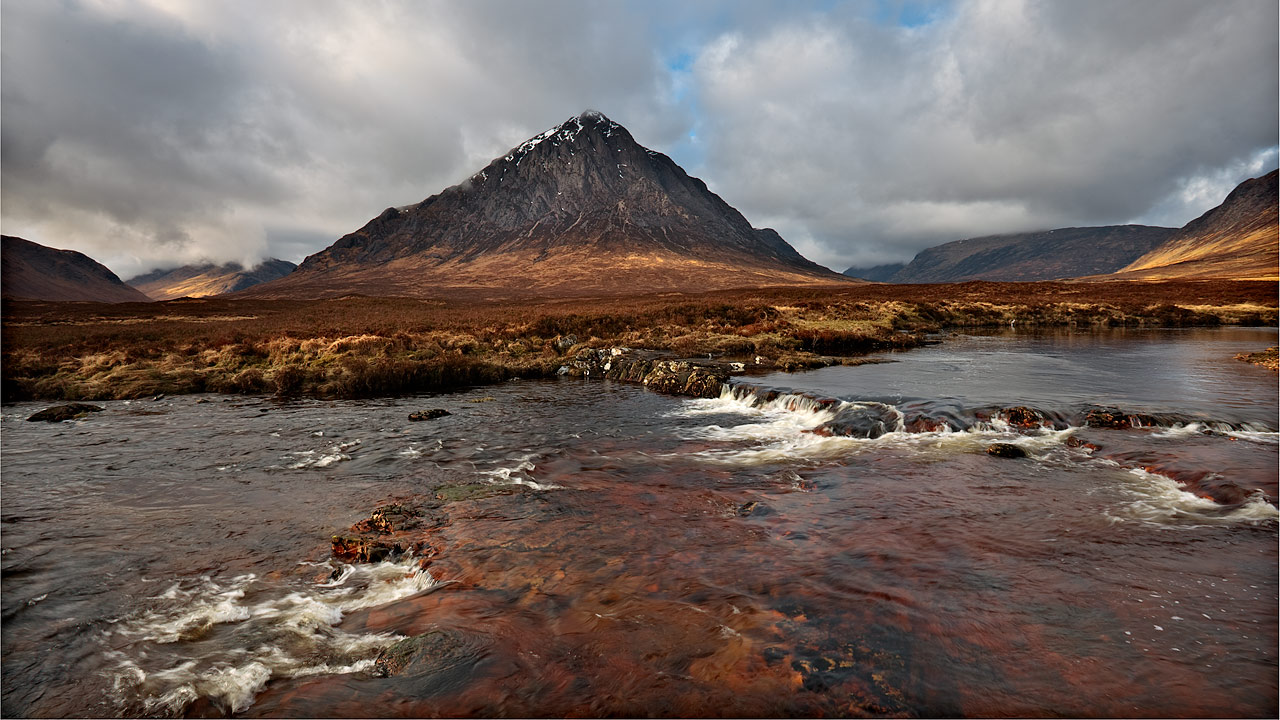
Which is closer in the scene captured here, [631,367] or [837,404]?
[837,404]

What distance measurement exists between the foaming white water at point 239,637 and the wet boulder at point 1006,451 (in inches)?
508

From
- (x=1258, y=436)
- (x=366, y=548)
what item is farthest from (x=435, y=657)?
(x=1258, y=436)

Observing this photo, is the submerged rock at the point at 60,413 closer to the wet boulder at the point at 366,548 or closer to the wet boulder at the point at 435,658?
the wet boulder at the point at 366,548

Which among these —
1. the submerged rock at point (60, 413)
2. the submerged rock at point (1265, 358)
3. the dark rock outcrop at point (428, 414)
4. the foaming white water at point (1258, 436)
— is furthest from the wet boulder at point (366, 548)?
the submerged rock at point (1265, 358)

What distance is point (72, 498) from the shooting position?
1163 cm

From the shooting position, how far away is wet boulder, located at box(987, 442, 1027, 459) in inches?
520

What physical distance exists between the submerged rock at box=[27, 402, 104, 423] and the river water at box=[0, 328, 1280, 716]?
14.8 ft

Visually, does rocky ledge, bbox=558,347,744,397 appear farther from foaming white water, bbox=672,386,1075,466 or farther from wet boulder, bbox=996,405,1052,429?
wet boulder, bbox=996,405,1052,429

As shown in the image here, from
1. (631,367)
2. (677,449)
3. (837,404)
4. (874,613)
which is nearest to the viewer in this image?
(874,613)

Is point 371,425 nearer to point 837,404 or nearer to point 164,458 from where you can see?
point 164,458

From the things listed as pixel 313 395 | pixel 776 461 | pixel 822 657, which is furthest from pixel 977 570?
pixel 313 395

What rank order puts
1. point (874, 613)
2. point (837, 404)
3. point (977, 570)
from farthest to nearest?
point (837, 404) → point (977, 570) → point (874, 613)

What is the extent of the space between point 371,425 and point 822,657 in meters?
16.7

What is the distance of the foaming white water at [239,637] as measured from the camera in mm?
5770
